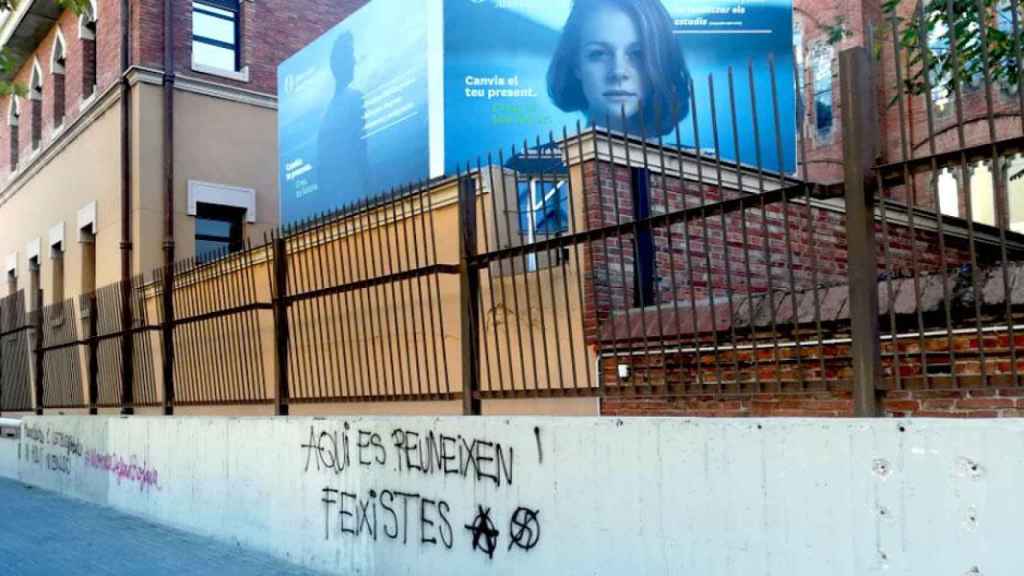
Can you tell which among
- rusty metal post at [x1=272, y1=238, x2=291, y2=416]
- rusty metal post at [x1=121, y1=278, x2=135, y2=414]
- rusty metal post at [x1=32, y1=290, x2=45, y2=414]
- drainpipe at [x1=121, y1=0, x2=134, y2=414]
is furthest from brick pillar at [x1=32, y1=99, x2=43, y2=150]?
rusty metal post at [x1=272, y1=238, x2=291, y2=416]

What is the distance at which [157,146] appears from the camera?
16328 millimetres

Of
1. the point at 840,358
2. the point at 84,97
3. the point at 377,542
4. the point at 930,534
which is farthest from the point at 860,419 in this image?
the point at 84,97

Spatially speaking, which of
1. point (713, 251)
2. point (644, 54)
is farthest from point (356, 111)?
point (713, 251)

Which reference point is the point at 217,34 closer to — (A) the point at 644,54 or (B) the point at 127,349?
(B) the point at 127,349

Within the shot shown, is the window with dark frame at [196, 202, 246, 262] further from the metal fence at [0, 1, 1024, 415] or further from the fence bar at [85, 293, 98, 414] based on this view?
the metal fence at [0, 1, 1024, 415]

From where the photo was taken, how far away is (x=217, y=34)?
17578 mm

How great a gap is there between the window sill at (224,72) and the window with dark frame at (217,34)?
76 mm

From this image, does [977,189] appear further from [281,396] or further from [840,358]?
[281,396]

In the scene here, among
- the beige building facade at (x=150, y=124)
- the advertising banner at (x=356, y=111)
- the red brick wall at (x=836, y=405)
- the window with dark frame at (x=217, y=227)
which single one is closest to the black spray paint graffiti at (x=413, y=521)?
the red brick wall at (x=836, y=405)

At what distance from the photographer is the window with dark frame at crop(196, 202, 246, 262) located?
55.8 feet

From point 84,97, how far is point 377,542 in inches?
590

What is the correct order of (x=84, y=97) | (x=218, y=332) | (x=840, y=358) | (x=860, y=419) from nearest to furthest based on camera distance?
(x=860, y=419)
(x=840, y=358)
(x=218, y=332)
(x=84, y=97)

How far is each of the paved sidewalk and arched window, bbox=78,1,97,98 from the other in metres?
10.2

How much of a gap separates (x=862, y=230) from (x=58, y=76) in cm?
2012
